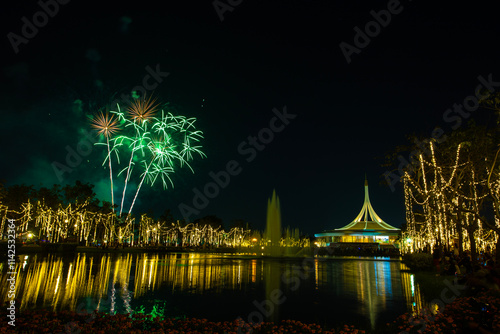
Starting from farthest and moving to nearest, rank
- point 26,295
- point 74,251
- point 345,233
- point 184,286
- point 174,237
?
point 345,233 < point 174,237 < point 74,251 < point 184,286 < point 26,295

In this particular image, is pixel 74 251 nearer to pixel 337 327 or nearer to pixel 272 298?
pixel 272 298

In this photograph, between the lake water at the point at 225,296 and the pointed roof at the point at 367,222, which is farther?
the pointed roof at the point at 367,222

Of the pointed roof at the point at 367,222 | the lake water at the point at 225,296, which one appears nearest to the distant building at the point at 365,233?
the pointed roof at the point at 367,222

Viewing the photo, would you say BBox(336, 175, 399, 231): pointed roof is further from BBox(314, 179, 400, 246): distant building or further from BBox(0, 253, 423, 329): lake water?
BBox(0, 253, 423, 329): lake water

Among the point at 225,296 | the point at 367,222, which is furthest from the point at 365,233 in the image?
the point at 225,296

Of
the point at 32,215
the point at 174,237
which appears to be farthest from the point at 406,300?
the point at 174,237

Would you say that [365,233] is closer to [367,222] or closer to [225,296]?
[367,222]

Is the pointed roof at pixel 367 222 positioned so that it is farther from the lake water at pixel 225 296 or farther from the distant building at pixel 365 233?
the lake water at pixel 225 296

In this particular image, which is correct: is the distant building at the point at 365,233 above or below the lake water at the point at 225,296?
above

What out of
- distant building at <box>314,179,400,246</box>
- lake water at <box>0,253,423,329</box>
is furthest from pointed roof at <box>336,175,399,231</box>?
lake water at <box>0,253,423,329</box>
